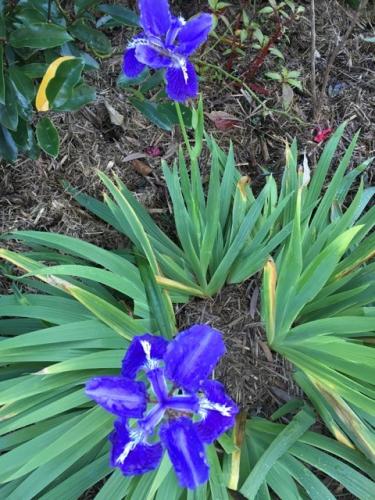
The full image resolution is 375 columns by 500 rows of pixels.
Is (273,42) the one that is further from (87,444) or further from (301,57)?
(87,444)

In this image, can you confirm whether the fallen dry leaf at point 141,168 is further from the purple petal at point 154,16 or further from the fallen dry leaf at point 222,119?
the purple petal at point 154,16

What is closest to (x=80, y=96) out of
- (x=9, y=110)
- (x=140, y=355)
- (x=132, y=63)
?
(x=9, y=110)

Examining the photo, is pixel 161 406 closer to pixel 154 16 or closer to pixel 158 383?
pixel 158 383

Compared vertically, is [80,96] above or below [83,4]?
below

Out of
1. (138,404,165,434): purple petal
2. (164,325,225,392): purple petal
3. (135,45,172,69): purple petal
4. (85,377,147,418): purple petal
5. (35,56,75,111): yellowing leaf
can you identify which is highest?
(135,45,172,69): purple petal

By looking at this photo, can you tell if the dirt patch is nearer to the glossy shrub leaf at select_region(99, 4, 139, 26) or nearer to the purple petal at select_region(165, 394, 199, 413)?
the purple petal at select_region(165, 394, 199, 413)

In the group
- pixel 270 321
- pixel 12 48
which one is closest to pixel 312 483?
pixel 270 321

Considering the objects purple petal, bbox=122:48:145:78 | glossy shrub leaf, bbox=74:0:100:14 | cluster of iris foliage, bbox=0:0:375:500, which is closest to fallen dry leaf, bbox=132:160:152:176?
cluster of iris foliage, bbox=0:0:375:500
